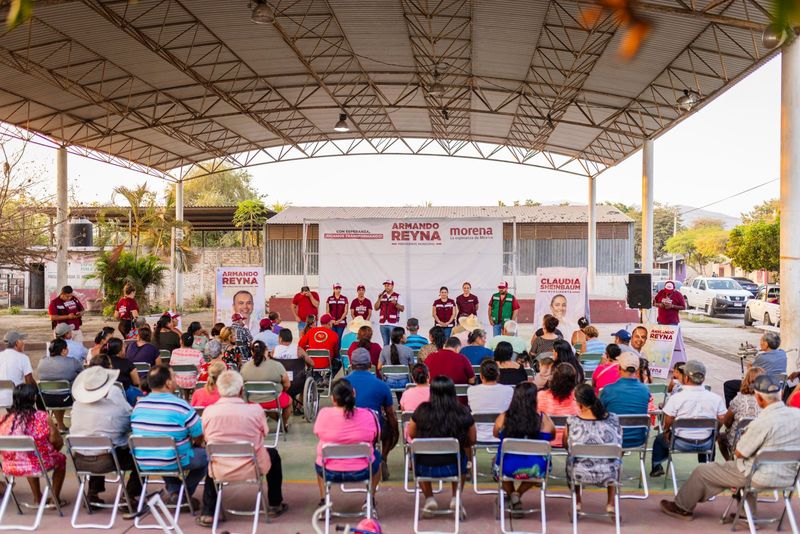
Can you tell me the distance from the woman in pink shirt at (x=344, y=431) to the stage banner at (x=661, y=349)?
6070 mm

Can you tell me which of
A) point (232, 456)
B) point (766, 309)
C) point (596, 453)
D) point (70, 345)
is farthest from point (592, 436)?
point (766, 309)

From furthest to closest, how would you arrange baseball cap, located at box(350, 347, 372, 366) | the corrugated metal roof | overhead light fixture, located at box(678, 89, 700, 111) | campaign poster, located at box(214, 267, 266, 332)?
the corrugated metal roof → overhead light fixture, located at box(678, 89, 700, 111) → campaign poster, located at box(214, 267, 266, 332) → baseball cap, located at box(350, 347, 372, 366)

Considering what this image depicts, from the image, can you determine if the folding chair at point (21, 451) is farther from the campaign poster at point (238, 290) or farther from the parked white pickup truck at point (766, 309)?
the parked white pickup truck at point (766, 309)

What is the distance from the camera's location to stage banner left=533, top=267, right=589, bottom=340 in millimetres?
12857

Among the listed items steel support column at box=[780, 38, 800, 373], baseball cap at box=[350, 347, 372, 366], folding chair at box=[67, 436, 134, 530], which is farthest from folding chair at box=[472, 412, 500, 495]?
steel support column at box=[780, 38, 800, 373]

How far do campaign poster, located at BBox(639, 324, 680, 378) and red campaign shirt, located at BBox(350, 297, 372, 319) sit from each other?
4.76 m

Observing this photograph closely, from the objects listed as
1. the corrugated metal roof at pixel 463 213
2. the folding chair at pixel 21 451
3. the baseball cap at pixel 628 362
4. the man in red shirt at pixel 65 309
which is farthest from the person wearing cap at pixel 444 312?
the corrugated metal roof at pixel 463 213

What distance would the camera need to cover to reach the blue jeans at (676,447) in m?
5.72

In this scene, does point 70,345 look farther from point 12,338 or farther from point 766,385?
point 766,385

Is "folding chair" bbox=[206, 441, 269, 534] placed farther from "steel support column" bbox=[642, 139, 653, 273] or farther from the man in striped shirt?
"steel support column" bbox=[642, 139, 653, 273]

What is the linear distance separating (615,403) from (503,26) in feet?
33.6

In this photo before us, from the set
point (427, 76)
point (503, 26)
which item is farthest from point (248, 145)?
point (503, 26)

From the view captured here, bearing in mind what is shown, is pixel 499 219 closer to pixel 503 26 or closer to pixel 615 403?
pixel 503 26

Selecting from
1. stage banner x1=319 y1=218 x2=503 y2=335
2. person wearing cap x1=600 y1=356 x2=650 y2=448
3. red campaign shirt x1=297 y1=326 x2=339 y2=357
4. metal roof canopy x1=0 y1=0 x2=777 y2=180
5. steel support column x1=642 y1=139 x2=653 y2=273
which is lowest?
person wearing cap x1=600 y1=356 x2=650 y2=448
